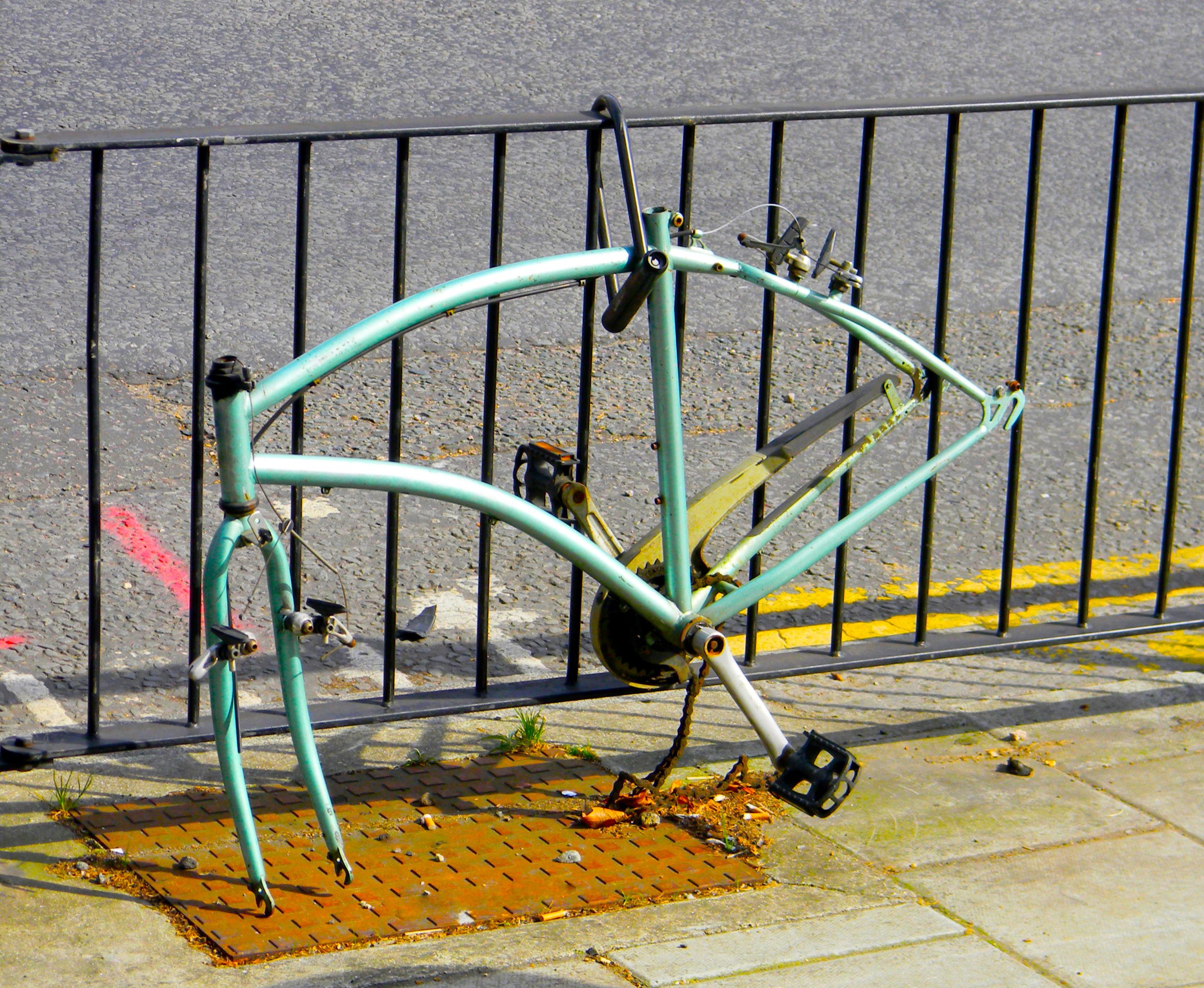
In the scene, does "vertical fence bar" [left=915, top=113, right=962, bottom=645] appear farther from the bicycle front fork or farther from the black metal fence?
the bicycle front fork

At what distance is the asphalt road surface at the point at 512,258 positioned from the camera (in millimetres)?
5137

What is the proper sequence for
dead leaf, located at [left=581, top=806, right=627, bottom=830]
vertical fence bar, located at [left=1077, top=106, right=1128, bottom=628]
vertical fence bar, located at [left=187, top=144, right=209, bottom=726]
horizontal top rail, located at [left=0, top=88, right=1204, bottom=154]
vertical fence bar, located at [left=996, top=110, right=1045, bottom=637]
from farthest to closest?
vertical fence bar, located at [left=1077, top=106, right=1128, bottom=628] < vertical fence bar, located at [left=996, top=110, right=1045, bottom=637] < dead leaf, located at [left=581, top=806, right=627, bottom=830] < vertical fence bar, located at [left=187, top=144, right=209, bottom=726] < horizontal top rail, located at [left=0, top=88, right=1204, bottom=154]

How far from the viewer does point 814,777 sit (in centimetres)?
324

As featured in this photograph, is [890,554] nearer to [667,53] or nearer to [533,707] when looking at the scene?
[533,707]

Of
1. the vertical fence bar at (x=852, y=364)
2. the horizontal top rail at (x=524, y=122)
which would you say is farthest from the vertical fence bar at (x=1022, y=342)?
the vertical fence bar at (x=852, y=364)

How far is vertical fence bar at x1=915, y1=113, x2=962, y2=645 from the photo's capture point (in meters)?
3.87

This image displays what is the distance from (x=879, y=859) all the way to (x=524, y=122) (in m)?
1.64

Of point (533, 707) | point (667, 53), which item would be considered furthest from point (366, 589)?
point (667, 53)

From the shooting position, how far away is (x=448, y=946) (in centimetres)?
304

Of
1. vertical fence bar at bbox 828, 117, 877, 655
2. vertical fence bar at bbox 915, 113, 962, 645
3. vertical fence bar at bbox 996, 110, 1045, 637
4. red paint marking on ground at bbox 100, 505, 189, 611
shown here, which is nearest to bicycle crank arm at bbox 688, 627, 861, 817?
vertical fence bar at bbox 828, 117, 877, 655

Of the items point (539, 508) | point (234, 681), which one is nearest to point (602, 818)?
point (539, 508)

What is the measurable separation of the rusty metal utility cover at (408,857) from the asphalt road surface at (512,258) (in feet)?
2.52

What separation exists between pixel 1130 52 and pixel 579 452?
8805mm

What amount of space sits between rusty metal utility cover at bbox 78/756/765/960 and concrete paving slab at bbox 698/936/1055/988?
13.0 inches
